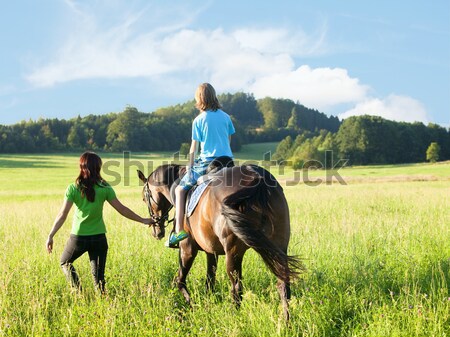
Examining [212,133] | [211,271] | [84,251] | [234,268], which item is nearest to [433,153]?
[211,271]

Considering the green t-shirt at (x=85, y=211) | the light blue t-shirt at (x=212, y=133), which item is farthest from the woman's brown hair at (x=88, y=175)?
the light blue t-shirt at (x=212, y=133)

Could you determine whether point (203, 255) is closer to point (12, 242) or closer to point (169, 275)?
point (169, 275)

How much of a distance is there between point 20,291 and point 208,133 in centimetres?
321

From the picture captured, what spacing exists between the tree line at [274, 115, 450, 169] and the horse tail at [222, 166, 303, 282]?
7012cm

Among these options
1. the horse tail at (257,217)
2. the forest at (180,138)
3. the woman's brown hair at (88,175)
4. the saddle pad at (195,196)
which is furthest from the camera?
the forest at (180,138)

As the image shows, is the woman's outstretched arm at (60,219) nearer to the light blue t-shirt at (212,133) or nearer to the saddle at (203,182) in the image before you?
the saddle at (203,182)

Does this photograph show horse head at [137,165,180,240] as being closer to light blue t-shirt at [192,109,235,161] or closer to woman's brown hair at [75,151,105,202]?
light blue t-shirt at [192,109,235,161]

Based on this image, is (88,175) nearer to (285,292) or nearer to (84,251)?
(84,251)

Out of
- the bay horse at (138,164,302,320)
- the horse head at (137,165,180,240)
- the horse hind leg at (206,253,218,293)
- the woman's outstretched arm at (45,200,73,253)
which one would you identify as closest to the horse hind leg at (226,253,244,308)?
the bay horse at (138,164,302,320)

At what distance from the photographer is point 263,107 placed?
167750 mm

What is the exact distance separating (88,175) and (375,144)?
8199 cm

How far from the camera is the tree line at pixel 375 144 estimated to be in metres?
80.2

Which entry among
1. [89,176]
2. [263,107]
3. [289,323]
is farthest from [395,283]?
[263,107]

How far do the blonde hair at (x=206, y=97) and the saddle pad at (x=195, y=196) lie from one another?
3.29 ft
